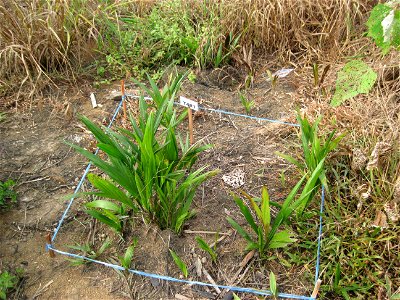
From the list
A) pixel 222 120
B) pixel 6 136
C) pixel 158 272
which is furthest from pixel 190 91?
pixel 158 272

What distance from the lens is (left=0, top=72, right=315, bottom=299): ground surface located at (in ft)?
6.53

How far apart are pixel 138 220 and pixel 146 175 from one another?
336 mm

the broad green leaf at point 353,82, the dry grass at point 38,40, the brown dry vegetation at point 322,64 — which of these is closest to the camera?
the brown dry vegetation at point 322,64

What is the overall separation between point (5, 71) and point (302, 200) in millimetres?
1992

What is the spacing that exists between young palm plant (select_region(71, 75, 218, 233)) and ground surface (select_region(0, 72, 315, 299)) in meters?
0.12

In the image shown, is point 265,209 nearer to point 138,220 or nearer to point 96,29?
point 138,220

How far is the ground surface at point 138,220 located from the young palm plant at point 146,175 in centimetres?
12

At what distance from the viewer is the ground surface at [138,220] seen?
1.99m

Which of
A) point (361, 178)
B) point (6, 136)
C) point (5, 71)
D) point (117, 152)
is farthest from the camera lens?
point (5, 71)

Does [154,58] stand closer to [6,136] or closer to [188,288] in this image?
[6,136]

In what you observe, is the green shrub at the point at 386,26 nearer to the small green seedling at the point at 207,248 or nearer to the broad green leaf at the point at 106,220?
the small green seedling at the point at 207,248

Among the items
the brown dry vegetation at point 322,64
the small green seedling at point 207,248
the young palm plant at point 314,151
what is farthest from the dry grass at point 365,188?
the small green seedling at point 207,248

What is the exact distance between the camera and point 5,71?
2.95 metres

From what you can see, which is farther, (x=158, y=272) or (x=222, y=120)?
(x=222, y=120)
